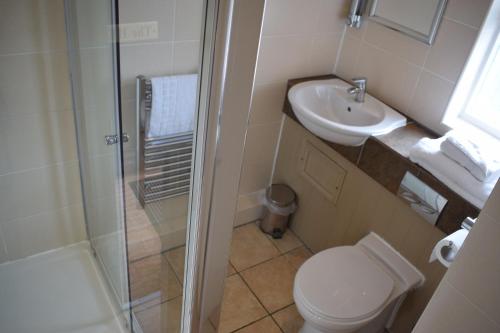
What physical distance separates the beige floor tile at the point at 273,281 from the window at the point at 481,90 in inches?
45.9

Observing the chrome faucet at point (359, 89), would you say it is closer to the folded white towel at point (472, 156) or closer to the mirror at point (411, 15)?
the mirror at point (411, 15)

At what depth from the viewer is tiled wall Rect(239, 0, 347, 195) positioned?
7.26 ft

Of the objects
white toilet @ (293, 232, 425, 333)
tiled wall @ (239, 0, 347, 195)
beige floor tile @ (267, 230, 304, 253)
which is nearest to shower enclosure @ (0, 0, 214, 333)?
white toilet @ (293, 232, 425, 333)

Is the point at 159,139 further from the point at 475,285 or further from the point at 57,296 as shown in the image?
the point at 57,296

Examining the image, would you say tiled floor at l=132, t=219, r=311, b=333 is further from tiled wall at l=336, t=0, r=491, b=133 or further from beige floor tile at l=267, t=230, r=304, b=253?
tiled wall at l=336, t=0, r=491, b=133

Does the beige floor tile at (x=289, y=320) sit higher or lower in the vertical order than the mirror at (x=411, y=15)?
lower

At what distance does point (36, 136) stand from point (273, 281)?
1410 millimetres

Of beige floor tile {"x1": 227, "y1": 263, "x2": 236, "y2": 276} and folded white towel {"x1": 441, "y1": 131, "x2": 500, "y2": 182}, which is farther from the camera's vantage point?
beige floor tile {"x1": 227, "y1": 263, "x2": 236, "y2": 276}

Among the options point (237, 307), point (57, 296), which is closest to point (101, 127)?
point (57, 296)

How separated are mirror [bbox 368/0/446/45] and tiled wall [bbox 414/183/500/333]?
1160 mm

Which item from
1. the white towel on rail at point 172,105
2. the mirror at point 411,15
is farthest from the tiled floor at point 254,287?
the mirror at point 411,15

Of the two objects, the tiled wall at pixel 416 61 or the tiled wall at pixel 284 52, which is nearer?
the tiled wall at pixel 416 61

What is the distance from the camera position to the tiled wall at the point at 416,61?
1.89m

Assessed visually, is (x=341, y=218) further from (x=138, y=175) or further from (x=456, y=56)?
(x=138, y=175)
